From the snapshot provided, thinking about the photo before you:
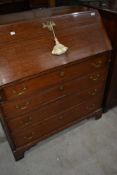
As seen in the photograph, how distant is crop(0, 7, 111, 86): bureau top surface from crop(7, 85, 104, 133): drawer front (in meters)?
Answer: 0.38

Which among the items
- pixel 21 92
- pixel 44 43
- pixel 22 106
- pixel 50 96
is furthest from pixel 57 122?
pixel 44 43

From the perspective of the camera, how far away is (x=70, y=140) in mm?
1727

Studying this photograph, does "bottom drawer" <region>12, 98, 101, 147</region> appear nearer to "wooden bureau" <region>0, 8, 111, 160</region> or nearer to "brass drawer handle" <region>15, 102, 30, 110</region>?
"wooden bureau" <region>0, 8, 111, 160</region>

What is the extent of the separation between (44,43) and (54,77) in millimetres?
269

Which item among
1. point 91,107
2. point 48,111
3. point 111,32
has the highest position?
point 111,32

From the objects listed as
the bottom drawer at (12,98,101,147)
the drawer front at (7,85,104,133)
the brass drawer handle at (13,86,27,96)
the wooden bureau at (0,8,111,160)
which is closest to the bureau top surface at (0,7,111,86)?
the wooden bureau at (0,8,111,160)

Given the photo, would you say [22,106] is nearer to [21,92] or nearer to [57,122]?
[21,92]

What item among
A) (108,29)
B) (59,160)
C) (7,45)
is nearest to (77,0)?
(108,29)

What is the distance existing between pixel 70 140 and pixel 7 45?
1166 mm

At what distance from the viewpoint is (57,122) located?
1606mm

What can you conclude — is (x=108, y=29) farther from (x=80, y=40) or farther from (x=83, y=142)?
(x=83, y=142)

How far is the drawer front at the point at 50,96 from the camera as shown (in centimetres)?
119

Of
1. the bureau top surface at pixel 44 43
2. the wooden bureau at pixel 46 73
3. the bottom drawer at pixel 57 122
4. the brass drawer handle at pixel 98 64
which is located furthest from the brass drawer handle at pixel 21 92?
the brass drawer handle at pixel 98 64

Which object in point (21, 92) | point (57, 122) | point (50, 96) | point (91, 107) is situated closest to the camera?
point (21, 92)
